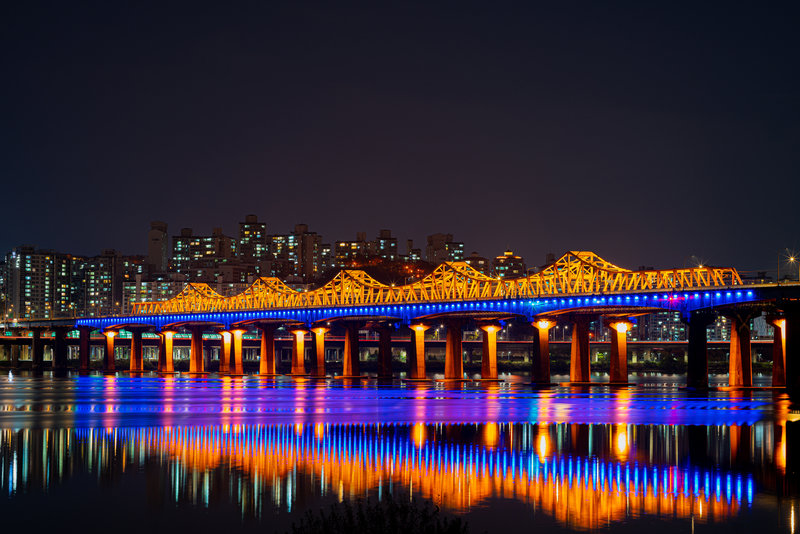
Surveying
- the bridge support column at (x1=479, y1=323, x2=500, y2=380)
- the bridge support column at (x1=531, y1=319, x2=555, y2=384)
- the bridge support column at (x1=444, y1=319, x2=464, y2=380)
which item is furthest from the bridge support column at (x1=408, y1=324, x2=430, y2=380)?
the bridge support column at (x1=531, y1=319, x2=555, y2=384)

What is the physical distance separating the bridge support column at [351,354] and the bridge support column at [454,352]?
61.9 feet

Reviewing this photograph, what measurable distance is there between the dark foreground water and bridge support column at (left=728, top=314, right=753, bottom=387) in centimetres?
4974

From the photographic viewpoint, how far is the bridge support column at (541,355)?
454 ft

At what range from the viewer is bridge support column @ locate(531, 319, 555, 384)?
5448 inches

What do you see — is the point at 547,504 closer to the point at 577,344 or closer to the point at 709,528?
the point at 709,528

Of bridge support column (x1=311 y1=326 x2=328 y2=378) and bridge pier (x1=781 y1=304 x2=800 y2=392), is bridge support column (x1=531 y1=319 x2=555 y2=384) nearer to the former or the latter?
bridge pier (x1=781 y1=304 x2=800 y2=392)

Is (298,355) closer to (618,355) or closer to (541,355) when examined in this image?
(541,355)

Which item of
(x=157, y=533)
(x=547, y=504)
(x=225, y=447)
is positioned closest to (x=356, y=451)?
(x=225, y=447)

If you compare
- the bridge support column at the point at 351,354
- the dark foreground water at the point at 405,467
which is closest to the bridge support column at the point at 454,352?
the bridge support column at the point at 351,354

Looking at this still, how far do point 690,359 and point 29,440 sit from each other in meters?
86.5

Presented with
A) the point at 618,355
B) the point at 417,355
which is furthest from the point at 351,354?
the point at 618,355

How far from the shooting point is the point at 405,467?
4059cm

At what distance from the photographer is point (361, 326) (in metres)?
183

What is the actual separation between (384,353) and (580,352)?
136 feet
